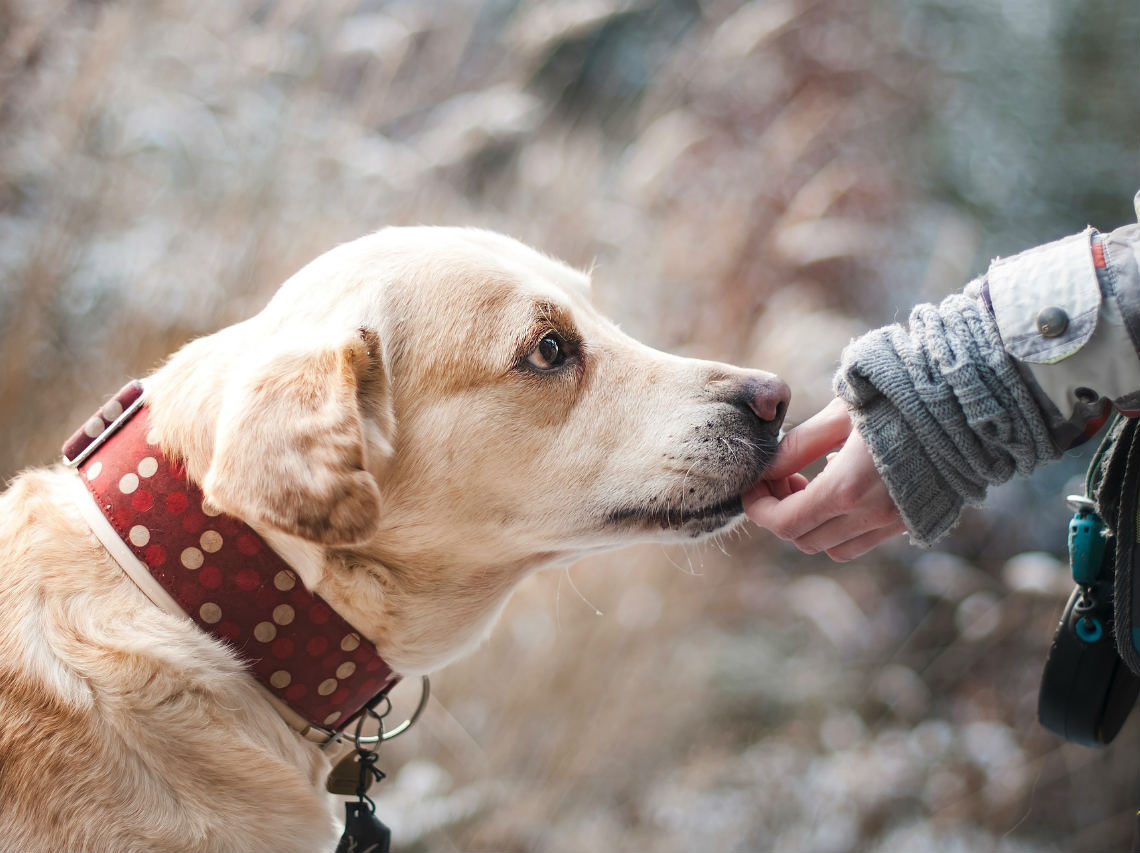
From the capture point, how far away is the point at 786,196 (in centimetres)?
362

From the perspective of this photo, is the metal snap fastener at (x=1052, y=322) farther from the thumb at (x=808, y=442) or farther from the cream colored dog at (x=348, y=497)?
the cream colored dog at (x=348, y=497)

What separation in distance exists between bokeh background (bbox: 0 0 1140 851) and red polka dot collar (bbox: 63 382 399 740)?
1.10 meters

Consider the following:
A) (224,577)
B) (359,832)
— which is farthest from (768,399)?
(359,832)

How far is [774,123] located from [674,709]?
2.56 metres

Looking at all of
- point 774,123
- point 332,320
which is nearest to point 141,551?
point 332,320

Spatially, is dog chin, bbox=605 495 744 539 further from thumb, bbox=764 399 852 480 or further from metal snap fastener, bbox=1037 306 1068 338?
metal snap fastener, bbox=1037 306 1068 338

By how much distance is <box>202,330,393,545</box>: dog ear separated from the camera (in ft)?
4.41

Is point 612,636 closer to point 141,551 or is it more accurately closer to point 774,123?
point 141,551

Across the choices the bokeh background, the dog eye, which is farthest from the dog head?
the bokeh background

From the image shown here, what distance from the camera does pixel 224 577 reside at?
4.78 feet

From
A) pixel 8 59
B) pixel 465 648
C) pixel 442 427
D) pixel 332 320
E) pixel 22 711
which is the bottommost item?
pixel 465 648

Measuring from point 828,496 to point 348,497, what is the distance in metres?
0.85

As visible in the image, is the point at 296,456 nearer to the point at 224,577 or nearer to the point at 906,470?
the point at 224,577

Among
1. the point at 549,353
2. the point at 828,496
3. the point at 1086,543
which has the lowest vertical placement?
the point at 1086,543
